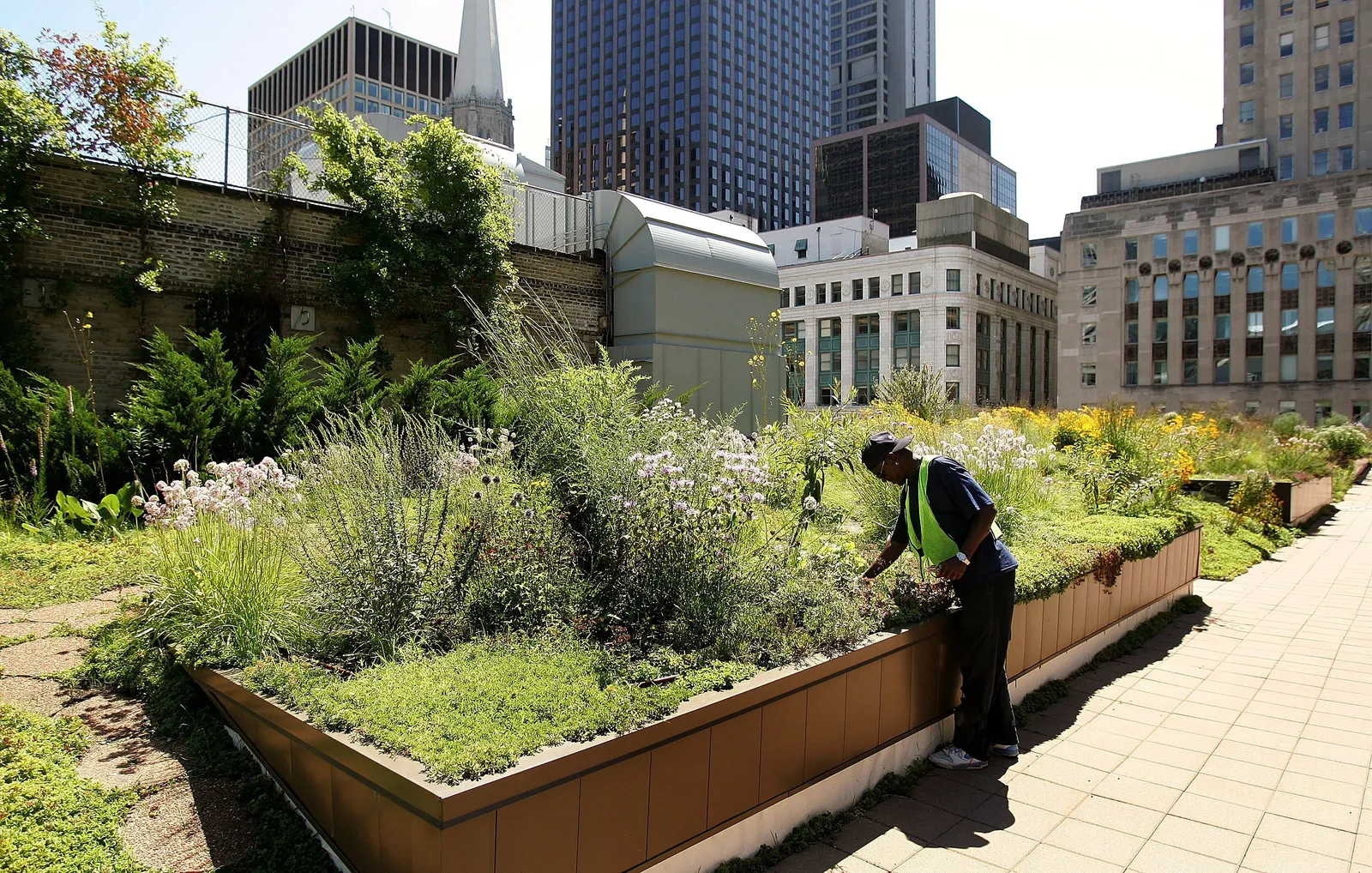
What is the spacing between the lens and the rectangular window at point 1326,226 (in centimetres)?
5141

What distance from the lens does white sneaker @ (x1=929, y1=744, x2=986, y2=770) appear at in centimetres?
436

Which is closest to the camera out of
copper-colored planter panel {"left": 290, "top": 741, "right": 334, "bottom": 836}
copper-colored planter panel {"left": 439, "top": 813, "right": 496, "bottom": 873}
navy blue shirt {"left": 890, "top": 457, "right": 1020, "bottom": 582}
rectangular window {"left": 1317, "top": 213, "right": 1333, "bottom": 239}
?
copper-colored planter panel {"left": 439, "top": 813, "right": 496, "bottom": 873}

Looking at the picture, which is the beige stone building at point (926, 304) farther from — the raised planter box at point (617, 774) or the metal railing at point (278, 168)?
the raised planter box at point (617, 774)

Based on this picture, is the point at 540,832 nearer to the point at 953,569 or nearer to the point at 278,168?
the point at 953,569

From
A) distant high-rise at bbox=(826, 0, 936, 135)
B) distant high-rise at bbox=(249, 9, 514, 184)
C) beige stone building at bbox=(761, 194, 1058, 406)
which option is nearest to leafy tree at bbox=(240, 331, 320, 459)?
beige stone building at bbox=(761, 194, 1058, 406)

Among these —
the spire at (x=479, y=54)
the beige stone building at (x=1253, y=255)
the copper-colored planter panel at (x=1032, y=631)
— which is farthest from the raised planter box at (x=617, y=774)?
the beige stone building at (x=1253, y=255)

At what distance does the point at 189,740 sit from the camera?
12.2 feet

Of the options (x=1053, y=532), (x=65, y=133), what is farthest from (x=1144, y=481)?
(x=65, y=133)

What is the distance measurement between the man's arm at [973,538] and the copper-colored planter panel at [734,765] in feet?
4.90

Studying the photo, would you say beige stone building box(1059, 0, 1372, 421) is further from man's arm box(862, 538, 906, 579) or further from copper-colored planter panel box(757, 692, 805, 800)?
copper-colored planter panel box(757, 692, 805, 800)

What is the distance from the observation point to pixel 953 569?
4.17 metres

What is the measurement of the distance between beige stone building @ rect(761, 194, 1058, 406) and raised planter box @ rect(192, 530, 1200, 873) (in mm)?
60265

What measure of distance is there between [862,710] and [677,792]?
4.34 feet

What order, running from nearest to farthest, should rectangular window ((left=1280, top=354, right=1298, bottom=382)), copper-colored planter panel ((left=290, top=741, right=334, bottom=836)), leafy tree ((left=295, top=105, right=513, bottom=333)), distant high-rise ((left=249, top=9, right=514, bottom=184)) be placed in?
copper-colored planter panel ((left=290, top=741, right=334, bottom=836)) < leafy tree ((left=295, top=105, right=513, bottom=333)) < rectangular window ((left=1280, top=354, right=1298, bottom=382)) < distant high-rise ((left=249, top=9, right=514, bottom=184))
